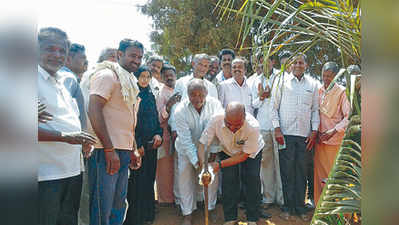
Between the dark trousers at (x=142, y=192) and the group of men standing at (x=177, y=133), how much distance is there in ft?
0.13

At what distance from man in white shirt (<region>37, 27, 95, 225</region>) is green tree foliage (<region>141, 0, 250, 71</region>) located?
734cm

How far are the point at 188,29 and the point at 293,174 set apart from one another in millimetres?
6745

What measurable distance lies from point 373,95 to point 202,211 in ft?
11.9

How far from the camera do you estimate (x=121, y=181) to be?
8.63 ft

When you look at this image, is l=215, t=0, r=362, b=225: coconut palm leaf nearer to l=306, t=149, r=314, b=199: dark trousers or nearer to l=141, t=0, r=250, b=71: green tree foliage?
l=306, t=149, r=314, b=199: dark trousers

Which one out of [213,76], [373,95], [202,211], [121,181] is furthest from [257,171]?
[373,95]

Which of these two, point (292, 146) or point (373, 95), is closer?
point (373, 95)

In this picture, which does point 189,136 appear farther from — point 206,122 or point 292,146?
point 292,146

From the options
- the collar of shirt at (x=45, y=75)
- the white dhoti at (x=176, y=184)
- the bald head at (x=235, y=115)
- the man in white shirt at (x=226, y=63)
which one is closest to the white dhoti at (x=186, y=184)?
the white dhoti at (x=176, y=184)

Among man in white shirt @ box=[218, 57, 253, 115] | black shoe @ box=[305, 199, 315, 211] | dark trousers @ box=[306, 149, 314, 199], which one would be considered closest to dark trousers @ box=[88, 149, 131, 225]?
man in white shirt @ box=[218, 57, 253, 115]

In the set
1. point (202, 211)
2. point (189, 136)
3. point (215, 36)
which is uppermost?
point (215, 36)

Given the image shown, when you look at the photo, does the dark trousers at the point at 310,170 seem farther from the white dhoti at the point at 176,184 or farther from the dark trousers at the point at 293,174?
the white dhoti at the point at 176,184

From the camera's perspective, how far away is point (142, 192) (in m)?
3.46

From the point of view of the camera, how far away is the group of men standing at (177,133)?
6.19 feet
